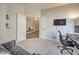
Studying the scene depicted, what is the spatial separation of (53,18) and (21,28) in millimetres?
635

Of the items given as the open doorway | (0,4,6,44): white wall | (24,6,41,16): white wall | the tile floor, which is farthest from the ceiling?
the tile floor

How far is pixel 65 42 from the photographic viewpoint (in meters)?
2.63

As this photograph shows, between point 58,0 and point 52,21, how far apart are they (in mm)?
419

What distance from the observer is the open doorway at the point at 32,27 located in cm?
262

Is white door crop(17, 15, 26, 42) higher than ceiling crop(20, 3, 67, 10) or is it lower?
lower

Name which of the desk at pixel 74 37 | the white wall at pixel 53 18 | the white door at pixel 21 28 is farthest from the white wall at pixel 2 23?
the desk at pixel 74 37

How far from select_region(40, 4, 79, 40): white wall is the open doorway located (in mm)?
96

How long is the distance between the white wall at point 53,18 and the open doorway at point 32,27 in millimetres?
96

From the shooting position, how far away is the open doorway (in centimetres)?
262

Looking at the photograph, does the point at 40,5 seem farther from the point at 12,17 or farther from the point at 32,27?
the point at 12,17

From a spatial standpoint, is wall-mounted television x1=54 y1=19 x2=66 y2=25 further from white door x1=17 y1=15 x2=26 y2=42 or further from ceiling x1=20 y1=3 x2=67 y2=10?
white door x1=17 y1=15 x2=26 y2=42

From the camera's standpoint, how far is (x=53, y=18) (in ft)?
8.61

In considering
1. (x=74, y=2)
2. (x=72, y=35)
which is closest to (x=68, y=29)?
(x=72, y=35)
